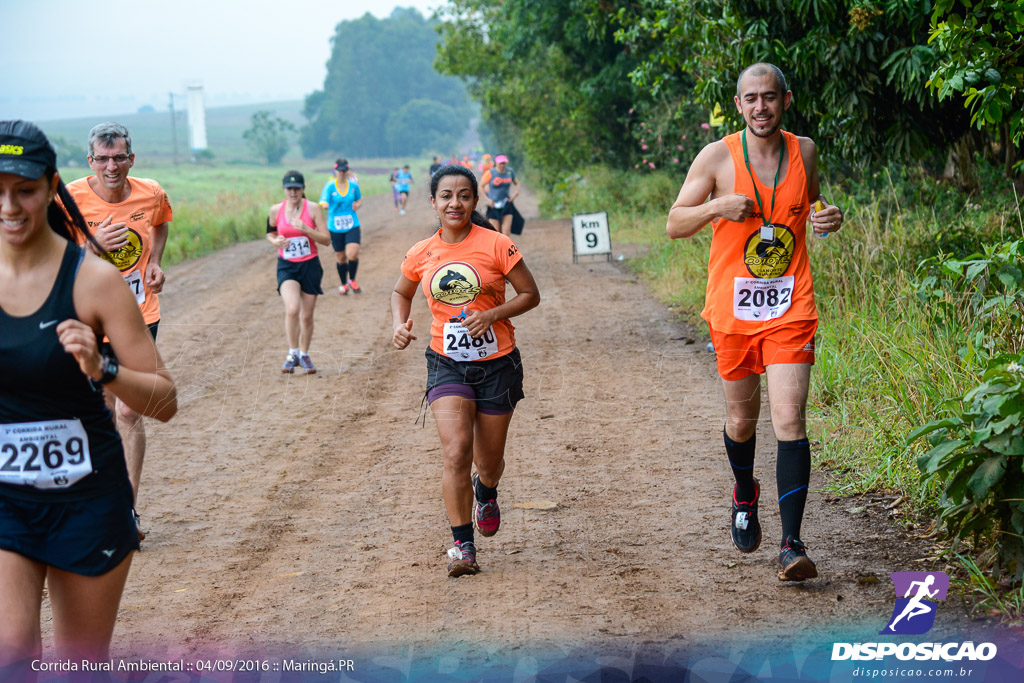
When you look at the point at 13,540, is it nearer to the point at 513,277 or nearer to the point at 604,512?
the point at 513,277

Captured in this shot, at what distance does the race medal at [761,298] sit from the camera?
467 cm

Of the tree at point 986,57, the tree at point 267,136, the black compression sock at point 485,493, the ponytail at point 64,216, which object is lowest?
the black compression sock at point 485,493

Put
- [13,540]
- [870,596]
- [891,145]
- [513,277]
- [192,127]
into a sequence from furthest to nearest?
1. [192,127]
2. [891,145]
3. [513,277]
4. [870,596]
5. [13,540]

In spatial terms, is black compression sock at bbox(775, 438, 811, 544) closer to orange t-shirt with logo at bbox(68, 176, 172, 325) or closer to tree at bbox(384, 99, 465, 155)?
orange t-shirt with logo at bbox(68, 176, 172, 325)

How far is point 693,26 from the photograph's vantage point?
10.9 meters

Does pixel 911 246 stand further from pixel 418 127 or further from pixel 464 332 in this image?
pixel 418 127

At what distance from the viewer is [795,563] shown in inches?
177

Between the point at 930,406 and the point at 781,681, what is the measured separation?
2.82 meters

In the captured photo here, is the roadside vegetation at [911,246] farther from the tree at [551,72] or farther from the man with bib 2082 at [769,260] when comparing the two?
the tree at [551,72]

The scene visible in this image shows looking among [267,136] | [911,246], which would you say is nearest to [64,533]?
[911,246]

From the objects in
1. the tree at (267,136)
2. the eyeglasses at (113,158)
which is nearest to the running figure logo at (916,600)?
the eyeglasses at (113,158)

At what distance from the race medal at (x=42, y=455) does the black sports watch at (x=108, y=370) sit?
213 millimetres

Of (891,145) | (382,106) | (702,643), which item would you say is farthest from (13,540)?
(382,106)

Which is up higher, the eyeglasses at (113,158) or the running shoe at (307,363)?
the eyeglasses at (113,158)
